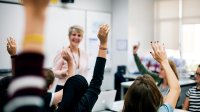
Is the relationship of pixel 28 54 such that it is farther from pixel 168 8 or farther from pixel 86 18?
pixel 168 8

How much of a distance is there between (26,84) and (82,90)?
73 centimetres

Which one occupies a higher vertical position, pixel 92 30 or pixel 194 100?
pixel 92 30

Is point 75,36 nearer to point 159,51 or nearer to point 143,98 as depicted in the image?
point 159,51

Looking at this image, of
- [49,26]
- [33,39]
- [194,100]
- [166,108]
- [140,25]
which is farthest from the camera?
[140,25]

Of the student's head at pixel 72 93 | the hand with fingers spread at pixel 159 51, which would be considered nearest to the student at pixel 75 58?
the hand with fingers spread at pixel 159 51

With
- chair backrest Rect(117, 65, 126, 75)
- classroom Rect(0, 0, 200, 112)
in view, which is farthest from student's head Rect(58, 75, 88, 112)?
chair backrest Rect(117, 65, 126, 75)

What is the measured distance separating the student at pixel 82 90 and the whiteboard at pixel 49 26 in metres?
2.96

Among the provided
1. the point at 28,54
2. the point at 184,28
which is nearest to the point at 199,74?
the point at 184,28

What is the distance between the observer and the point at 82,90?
3.71ft

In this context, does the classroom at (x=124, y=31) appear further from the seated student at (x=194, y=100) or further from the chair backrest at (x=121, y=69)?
the seated student at (x=194, y=100)

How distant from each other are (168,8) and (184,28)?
60 cm

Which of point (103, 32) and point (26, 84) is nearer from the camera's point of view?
point (26, 84)

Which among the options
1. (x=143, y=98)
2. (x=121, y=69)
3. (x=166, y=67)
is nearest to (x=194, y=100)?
(x=166, y=67)

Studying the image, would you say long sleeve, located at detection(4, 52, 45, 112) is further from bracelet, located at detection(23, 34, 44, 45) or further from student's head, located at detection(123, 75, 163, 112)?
student's head, located at detection(123, 75, 163, 112)
